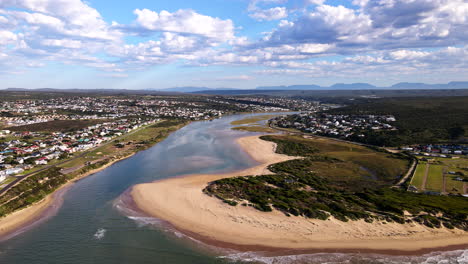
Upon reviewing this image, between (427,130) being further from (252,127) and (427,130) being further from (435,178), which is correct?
(252,127)

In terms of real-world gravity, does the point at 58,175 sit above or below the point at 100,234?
above

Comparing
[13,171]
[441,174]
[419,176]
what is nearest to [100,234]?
[13,171]

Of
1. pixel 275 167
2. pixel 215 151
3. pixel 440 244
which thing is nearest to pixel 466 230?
pixel 440 244

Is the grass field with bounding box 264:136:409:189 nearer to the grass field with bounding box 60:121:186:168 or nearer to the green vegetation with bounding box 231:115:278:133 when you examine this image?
the green vegetation with bounding box 231:115:278:133

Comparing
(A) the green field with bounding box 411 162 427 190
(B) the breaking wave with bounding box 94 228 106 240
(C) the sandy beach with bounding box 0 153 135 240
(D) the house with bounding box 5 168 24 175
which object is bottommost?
(C) the sandy beach with bounding box 0 153 135 240

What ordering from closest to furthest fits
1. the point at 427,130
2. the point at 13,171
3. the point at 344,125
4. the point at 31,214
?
the point at 31,214 < the point at 13,171 < the point at 427,130 < the point at 344,125

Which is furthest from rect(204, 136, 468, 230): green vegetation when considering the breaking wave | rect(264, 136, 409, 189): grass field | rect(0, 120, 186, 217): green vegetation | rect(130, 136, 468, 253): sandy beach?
rect(0, 120, 186, 217): green vegetation
